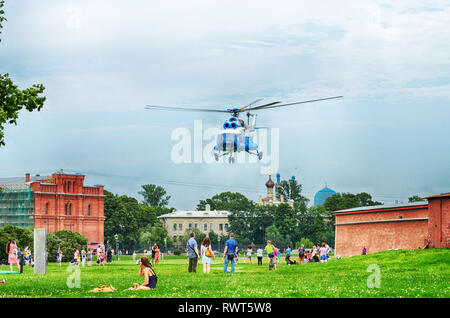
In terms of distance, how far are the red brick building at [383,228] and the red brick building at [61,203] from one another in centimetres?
4951

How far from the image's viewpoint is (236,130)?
1927 inches

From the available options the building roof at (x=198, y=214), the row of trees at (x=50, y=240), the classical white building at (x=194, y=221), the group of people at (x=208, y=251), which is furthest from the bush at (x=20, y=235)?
the building roof at (x=198, y=214)

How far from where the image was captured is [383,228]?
67.4 metres

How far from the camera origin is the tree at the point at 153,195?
175m

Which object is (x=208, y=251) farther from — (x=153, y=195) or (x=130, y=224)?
(x=153, y=195)

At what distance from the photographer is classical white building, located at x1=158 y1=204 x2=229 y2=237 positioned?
170 meters

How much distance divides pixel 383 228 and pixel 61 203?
57899 mm

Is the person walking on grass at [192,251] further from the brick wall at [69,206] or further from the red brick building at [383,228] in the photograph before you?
the brick wall at [69,206]

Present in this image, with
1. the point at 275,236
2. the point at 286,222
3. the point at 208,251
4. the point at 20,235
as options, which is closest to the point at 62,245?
the point at 20,235

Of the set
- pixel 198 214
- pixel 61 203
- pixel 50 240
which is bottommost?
pixel 50 240
